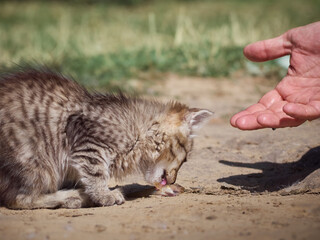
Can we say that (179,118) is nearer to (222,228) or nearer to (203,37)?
(222,228)

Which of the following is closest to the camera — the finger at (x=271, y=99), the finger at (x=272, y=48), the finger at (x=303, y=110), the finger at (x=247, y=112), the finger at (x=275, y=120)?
the finger at (x=303, y=110)

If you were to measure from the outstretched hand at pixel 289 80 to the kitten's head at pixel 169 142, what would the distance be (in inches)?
14.8

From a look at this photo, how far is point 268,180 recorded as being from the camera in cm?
441

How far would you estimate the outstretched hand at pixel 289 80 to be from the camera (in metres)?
4.04

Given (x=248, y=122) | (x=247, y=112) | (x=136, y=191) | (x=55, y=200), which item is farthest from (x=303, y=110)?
(x=55, y=200)

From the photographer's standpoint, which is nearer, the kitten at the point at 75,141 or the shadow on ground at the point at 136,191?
the kitten at the point at 75,141

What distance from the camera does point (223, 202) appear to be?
11.4 feet

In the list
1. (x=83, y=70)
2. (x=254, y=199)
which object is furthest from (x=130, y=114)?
(x=83, y=70)

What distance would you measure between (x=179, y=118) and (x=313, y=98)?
115cm

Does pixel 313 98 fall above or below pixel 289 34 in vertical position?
below

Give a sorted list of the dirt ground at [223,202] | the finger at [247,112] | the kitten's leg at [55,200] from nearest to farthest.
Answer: the dirt ground at [223,202]
the kitten's leg at [55,200]
the finger at [247,112]

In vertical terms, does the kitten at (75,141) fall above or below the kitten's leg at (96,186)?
above

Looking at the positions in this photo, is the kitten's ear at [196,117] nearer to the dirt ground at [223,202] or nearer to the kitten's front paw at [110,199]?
the dirt ground at [223,202]

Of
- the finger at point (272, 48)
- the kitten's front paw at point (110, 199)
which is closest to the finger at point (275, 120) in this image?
the finger at point (272, 48)
